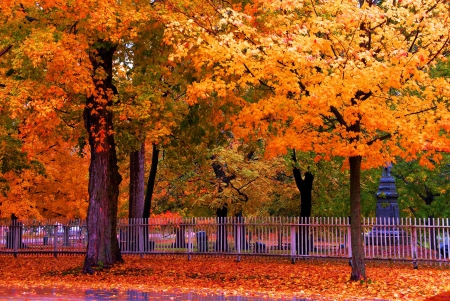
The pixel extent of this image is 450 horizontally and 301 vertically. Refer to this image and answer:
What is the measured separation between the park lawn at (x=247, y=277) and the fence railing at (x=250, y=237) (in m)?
0.45

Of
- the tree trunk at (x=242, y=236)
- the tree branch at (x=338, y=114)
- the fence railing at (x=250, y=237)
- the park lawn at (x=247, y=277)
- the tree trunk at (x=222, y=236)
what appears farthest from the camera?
the tree trunk at (x=222, y=236)

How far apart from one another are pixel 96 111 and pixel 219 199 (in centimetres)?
1360

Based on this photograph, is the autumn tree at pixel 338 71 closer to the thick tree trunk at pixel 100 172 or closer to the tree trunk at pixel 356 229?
the tree trunk at pixel 356 229

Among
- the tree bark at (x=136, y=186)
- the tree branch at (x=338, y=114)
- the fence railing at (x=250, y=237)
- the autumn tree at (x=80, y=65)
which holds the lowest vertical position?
the fence railing at (x=250, y=237)

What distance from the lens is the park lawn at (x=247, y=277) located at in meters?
14.2

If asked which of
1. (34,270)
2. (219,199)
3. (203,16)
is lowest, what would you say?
(34,270)

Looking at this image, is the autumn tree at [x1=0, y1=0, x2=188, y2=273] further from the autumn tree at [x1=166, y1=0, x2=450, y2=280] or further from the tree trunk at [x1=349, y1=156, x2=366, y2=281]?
the tree trunk at [x1=349, y1=156, x2=366, y2=281]

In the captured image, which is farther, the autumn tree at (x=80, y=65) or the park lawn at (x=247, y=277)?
the autumn tree at (x=80, y=65)

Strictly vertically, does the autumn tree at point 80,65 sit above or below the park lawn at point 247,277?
above

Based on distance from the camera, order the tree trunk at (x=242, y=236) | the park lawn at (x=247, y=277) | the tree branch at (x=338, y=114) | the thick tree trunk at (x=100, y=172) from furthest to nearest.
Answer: the tree trunk at (x=242, y=236)
the thick tree trunk at (x=100, y=172)
the tree branch at (x=338, y=114)
the park lawn at (x=247, y=277)

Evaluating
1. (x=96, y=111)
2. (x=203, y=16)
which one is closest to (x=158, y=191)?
(x=96, y=111)

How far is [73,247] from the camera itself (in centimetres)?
2716

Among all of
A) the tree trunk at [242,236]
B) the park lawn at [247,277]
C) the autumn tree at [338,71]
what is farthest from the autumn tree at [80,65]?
the tree trunk at [242,236]

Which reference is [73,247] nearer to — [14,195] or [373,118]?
[14,195]
